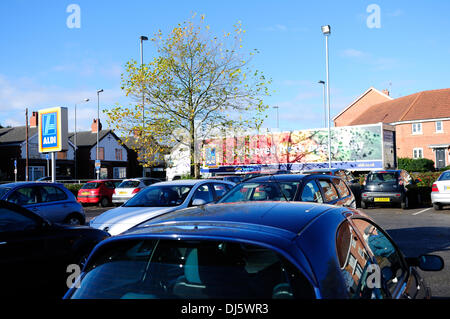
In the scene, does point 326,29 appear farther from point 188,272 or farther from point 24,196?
point 188,272

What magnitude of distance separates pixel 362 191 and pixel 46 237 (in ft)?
48.8

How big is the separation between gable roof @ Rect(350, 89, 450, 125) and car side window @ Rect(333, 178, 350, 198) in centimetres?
4194

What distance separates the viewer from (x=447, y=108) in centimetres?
4597

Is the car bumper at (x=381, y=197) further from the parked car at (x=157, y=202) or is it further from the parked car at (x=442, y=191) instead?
the parked car at (x=157, y=202)

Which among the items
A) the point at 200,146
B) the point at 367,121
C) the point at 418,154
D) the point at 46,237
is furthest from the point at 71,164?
the point at 46,237

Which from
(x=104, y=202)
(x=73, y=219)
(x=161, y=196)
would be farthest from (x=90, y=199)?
(x=161, y=196)

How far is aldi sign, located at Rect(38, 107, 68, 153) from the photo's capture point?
18.5 metres

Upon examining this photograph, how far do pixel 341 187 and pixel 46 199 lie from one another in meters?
7.30

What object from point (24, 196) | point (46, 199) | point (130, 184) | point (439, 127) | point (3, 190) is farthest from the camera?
point (439, 127)

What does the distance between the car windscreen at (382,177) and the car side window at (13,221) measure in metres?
15.0

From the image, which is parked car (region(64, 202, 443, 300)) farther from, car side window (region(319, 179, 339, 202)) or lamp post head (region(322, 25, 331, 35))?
lamp post head (region(322, 25, 331, 35))

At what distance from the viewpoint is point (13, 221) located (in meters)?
5.51

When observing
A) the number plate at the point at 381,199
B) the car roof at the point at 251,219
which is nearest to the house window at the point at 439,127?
the number plate at the point at 381,199

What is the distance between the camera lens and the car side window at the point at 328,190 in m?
8.07
